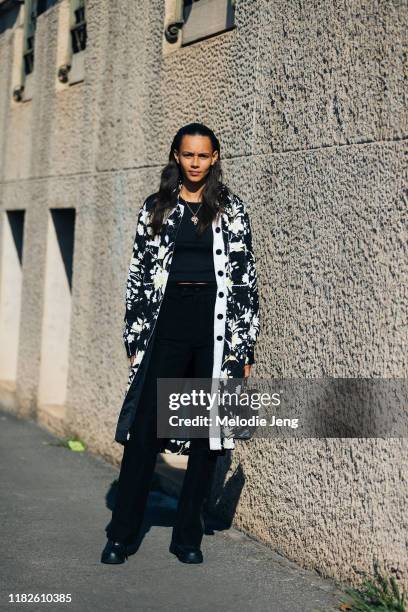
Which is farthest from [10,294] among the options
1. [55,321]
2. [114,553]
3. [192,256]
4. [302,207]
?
[192,256]

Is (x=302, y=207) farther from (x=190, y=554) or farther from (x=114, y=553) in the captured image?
(x=114, y=553)

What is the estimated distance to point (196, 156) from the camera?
543 cm

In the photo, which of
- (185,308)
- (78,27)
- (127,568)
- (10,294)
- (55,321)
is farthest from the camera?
(10,294)

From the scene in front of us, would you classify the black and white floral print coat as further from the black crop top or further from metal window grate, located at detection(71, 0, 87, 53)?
metal window grate, located at detection(71, 0, 87, 53)

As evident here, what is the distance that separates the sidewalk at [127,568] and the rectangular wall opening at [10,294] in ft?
16.6

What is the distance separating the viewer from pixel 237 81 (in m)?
6.65

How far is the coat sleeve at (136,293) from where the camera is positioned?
5.49m

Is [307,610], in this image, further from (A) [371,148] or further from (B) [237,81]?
(B) [237,81]

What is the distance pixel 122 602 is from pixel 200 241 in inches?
62.0

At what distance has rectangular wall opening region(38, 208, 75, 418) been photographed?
1060cm

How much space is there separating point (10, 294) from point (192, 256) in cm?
755

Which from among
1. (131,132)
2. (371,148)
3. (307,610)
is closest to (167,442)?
(307,610)

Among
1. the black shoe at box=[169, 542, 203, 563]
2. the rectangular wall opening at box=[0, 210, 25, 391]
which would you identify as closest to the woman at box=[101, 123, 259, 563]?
the black shoe at box=[169, 542, 203, 563]

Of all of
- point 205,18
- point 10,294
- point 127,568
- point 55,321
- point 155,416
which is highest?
point 205,18
